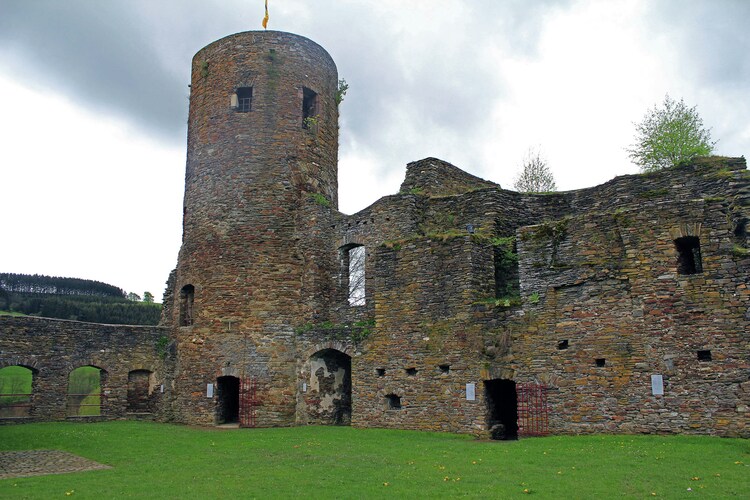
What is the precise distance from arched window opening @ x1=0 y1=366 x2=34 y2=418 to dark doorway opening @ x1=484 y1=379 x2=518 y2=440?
56.2ft

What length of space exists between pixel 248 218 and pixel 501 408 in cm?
1195

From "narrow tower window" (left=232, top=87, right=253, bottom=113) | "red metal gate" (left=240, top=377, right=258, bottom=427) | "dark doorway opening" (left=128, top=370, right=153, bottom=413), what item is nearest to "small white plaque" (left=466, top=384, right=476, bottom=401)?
"red metal gate" (left=240, top=377, right=258, bottom=427)

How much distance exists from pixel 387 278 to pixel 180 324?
31.8 feet

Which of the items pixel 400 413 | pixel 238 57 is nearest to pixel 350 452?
pixel 400 413

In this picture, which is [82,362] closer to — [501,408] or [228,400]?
[228,400]

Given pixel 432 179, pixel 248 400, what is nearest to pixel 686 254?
pixel 432 179

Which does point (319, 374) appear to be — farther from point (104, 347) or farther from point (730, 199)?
point (730, 199)

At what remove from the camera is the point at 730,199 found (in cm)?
1564

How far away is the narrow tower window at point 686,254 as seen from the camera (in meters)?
15.5

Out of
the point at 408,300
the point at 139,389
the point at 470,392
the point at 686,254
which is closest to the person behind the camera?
the point at 686,254

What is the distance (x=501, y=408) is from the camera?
62.7 feet

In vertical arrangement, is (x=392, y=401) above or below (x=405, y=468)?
above

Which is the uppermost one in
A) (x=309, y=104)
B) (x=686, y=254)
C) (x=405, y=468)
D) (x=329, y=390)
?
(x=309, y=104)

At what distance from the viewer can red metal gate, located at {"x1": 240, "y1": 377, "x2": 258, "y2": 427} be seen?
75.5ft
